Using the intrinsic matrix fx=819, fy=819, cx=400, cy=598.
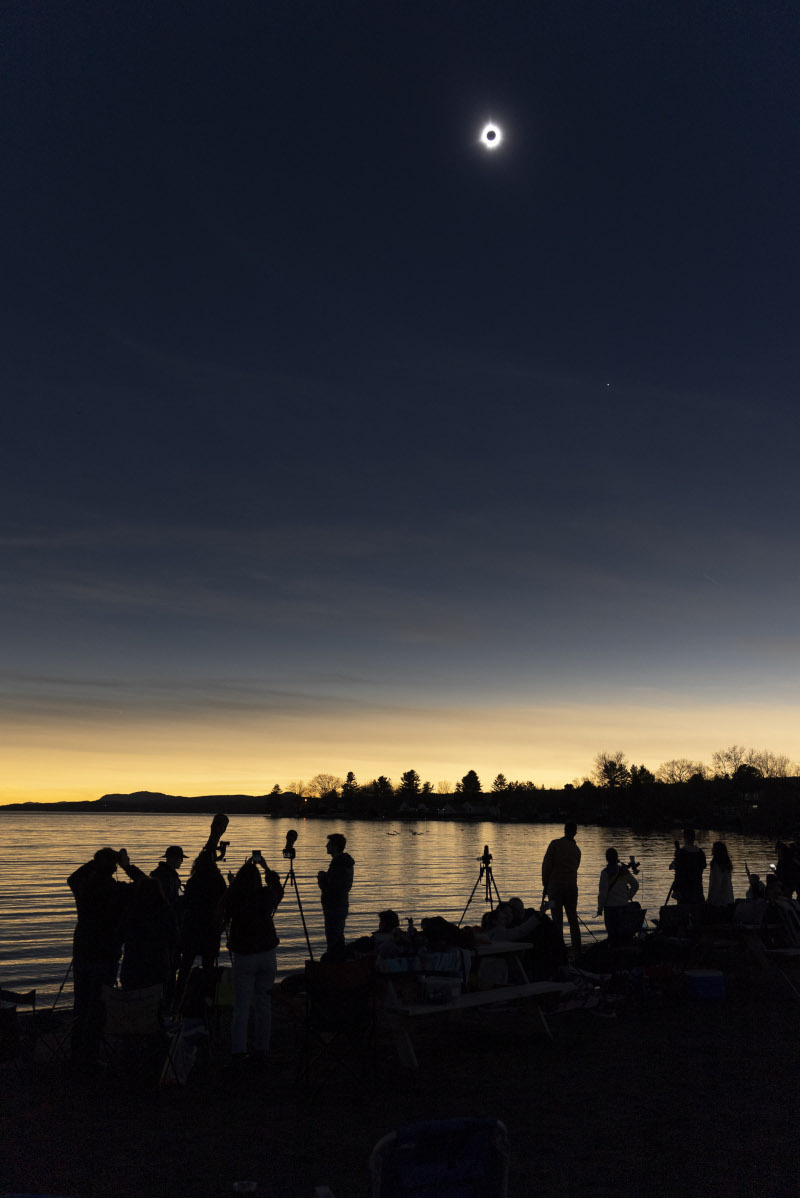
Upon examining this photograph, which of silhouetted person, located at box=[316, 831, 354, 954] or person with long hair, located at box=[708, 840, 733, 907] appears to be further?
person with long hair, located at box=[708, 840, 733, 907]

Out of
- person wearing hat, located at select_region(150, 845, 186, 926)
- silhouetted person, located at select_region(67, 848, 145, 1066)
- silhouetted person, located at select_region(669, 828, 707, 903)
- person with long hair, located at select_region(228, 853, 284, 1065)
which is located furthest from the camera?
silhouetted person, located at select_region(669, 828, 707, 903)

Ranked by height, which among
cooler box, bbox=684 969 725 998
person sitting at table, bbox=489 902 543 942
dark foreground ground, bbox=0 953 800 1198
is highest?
person sitting at table, bbox=489 902 543 942

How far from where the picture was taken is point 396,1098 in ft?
22.2

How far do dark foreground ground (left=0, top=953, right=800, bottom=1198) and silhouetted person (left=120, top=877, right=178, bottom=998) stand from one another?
0.98 m

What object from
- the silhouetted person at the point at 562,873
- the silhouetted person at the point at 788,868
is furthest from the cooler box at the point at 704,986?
the silhouetted person at the point at 788,868

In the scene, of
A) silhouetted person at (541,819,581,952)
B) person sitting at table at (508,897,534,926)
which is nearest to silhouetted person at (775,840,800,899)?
silhouetted person at (541,819,581,952)

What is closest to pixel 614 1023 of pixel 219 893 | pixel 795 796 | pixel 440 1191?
pixel 219 893

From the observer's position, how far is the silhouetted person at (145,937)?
7.93 m

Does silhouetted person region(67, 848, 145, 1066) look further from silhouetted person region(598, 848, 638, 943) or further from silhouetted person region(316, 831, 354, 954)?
silhouetted person region(598, 848, 638, 943)

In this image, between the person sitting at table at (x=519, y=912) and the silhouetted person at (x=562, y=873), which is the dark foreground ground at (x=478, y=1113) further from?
the silhouetted person at (x=562, y=873)

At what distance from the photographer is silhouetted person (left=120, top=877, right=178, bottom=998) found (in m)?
7.93

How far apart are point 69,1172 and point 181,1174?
74cm

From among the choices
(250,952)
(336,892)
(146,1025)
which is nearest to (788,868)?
(336,892)

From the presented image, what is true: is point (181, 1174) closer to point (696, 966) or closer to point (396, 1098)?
point (396, 1098)
